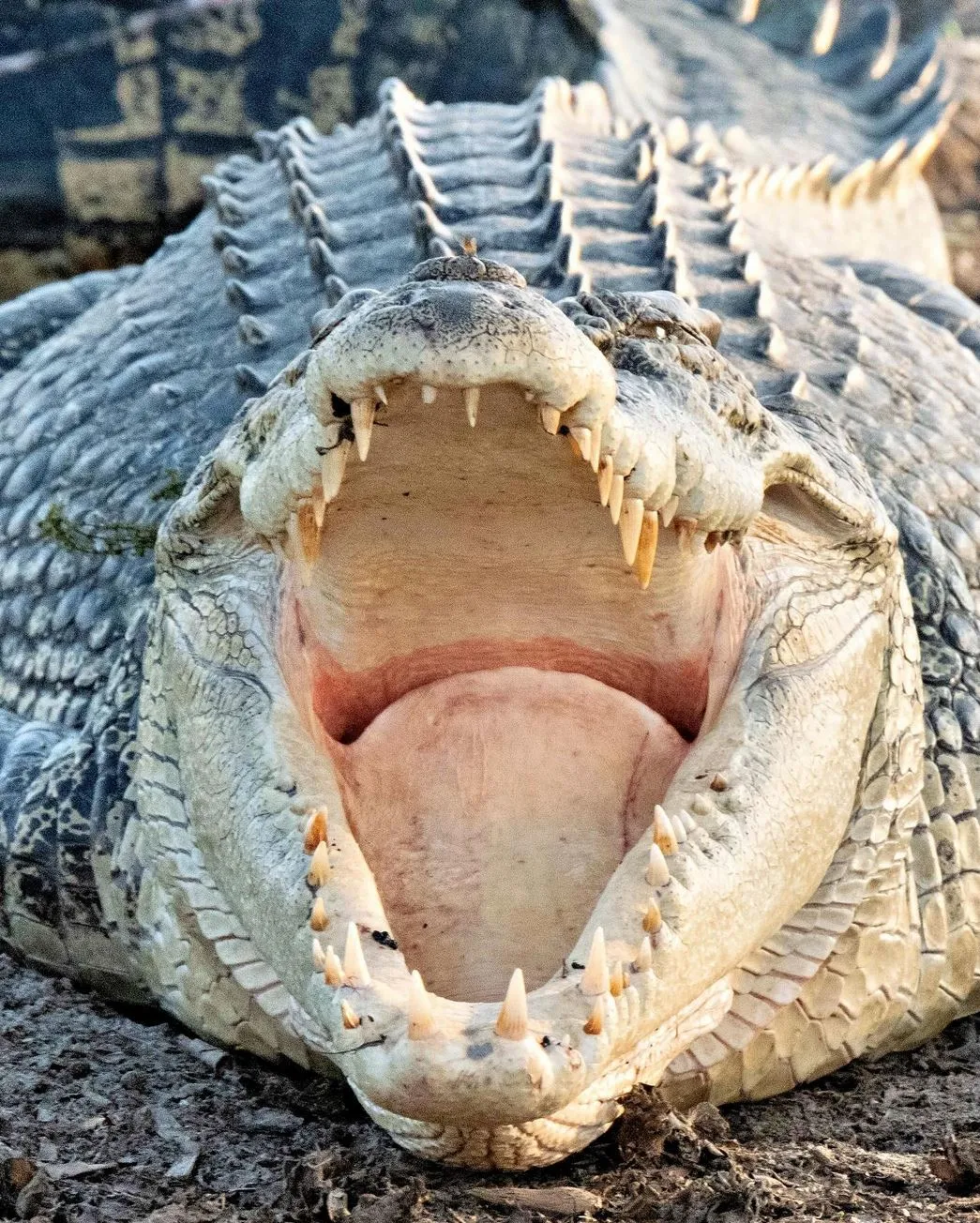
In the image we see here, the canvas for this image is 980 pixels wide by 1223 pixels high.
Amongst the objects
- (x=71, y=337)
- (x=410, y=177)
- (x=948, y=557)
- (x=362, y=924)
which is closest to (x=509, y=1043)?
(x=362, y=924)

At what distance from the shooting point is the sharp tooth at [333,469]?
7.90 feet

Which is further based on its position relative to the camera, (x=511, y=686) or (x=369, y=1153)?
(x=511, y=686)

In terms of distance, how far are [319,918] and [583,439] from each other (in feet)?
2.41

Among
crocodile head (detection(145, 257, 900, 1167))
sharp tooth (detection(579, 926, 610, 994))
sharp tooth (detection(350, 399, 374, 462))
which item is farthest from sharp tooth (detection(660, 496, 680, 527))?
sharp tooth (detection(579, 926, 610, 994))

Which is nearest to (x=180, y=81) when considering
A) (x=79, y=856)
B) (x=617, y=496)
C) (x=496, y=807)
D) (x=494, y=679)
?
(x=79, y=856)

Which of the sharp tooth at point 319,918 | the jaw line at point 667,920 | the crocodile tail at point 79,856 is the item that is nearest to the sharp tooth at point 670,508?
the jaw line at point 667,920

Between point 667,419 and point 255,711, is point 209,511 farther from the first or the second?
point 667,419

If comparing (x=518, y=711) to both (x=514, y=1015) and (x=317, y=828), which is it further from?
(x=514, y=1015)

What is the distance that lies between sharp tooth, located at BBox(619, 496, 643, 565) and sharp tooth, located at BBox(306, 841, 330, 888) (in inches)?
23.3

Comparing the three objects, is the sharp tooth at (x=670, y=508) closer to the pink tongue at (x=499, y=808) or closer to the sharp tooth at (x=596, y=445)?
the sharp tooth at (x=596, y=445)

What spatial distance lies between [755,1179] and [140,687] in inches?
57.4

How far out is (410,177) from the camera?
14.1ft

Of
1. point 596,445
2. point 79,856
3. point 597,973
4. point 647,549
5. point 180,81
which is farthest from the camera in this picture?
point 180,81

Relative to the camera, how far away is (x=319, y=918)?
2.38m
